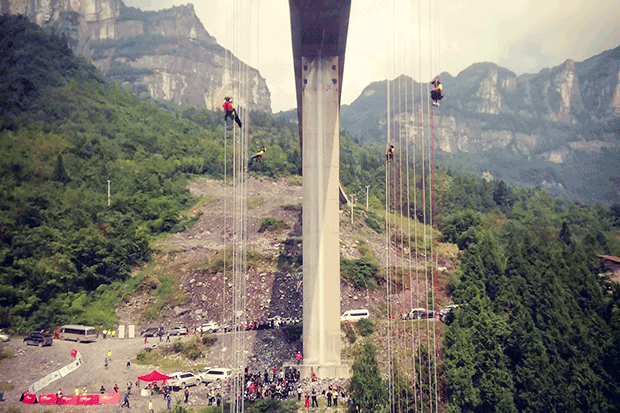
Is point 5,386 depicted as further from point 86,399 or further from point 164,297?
point 164,297

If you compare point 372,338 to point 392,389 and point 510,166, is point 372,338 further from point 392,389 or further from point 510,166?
point 510,166

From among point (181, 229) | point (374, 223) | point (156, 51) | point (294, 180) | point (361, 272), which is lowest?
point (361, 272)

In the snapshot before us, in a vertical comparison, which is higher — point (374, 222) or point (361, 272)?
point (374, 222)

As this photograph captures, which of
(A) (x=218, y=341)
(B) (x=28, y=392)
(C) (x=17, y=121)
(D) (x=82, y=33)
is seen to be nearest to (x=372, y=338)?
(A) (x=218, y=341)

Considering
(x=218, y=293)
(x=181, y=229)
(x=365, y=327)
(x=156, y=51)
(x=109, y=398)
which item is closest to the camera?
(x=109, y=398)

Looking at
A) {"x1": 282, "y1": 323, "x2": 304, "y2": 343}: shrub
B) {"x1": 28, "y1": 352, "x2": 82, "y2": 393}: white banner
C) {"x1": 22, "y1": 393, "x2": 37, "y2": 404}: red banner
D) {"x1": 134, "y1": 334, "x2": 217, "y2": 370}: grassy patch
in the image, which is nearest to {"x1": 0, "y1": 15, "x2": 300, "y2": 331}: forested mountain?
{"x1": 134, "y1": 334, "x2": 217, "y2": 370}: grassy patch

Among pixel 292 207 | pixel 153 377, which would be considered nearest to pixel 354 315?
pixel 153 377

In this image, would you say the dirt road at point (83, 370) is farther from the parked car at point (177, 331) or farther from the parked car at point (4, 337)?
the parked car at point (177, 331)
